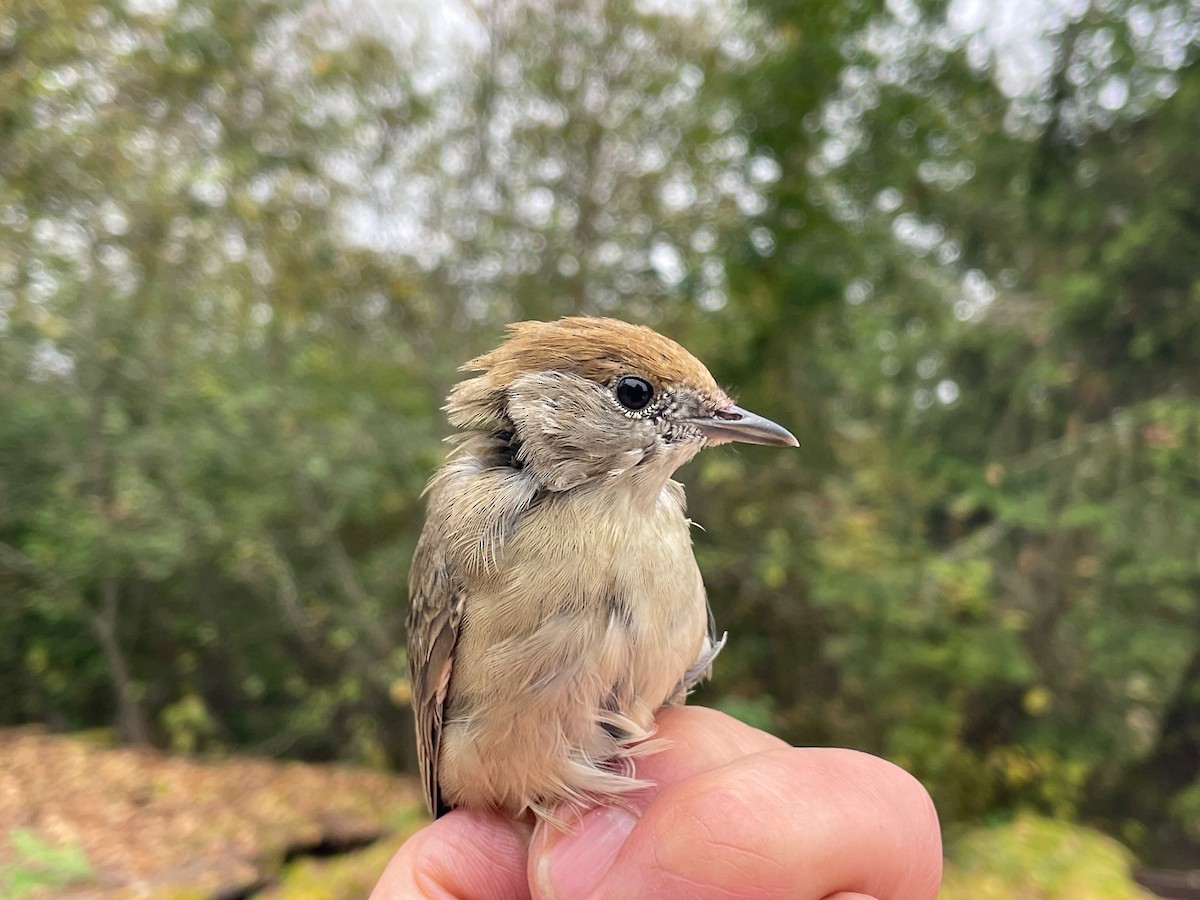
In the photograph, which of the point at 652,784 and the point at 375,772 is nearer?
the point at 652,784

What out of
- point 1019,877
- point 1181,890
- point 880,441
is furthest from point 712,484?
point 1181,890

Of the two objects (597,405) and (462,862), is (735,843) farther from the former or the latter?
(597,405)

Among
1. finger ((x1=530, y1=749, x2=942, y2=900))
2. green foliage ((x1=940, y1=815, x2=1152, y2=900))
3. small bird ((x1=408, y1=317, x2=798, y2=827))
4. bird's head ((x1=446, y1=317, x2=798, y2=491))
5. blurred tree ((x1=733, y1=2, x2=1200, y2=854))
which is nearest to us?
finger ((x1=530, y1=749, x2=942, y2=900))

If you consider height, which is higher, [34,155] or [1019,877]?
[34,155]

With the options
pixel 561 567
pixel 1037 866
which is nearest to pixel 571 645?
pixel 561 567

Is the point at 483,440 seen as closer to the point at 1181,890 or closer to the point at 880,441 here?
the point at 880,441

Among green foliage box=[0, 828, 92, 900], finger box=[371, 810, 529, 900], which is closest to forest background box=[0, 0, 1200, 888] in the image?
green foliage box=[0, 828, 92, 900]

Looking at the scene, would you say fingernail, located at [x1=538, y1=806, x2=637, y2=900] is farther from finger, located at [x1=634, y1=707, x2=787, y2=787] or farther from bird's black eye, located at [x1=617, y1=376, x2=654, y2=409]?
bird's black eye, located at [x1=617, y1=376, x2=654, y2=409]

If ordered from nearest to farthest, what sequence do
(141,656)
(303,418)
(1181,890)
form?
(1181,890), (303,418), (141,656)
